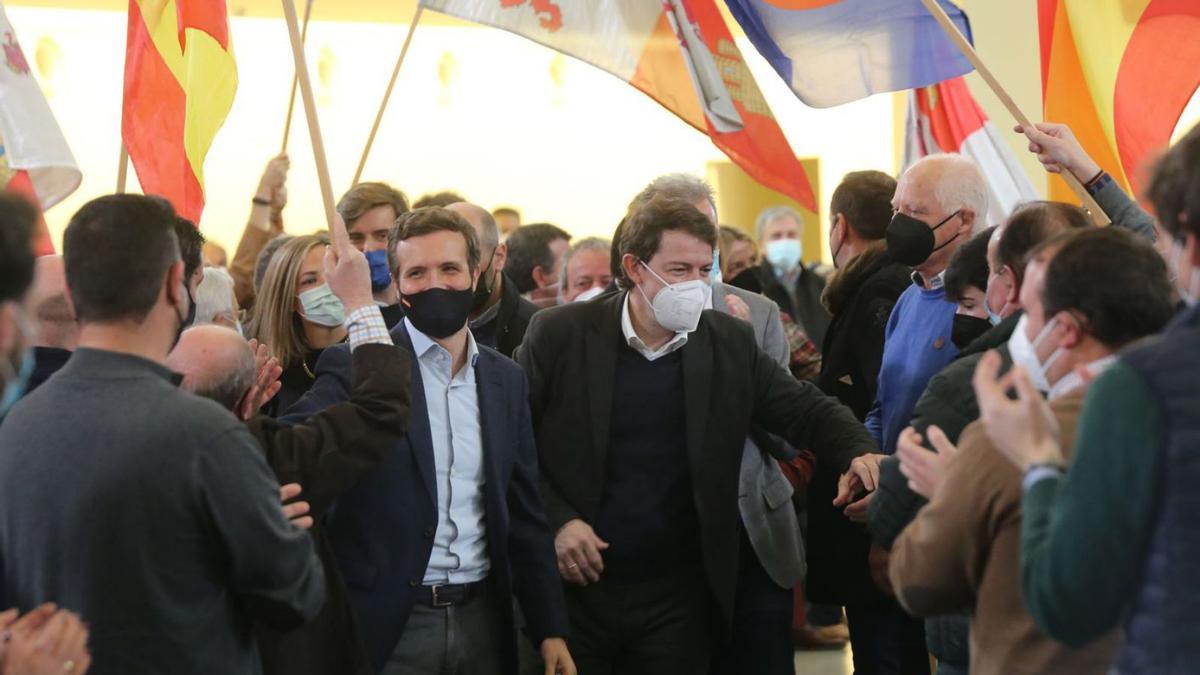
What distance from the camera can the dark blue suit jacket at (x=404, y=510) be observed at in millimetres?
3379

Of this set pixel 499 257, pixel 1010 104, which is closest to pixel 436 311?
pixel 499 257

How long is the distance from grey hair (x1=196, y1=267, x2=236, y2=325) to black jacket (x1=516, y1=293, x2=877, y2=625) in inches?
36.0

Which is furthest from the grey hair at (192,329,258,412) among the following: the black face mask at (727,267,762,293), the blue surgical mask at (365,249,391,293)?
the black face mask at (727,267,762,293)

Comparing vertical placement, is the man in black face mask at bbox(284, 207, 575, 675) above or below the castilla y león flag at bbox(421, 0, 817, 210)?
below

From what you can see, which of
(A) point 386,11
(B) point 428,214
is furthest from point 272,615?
(A) point 386,11

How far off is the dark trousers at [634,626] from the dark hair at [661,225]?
876mm

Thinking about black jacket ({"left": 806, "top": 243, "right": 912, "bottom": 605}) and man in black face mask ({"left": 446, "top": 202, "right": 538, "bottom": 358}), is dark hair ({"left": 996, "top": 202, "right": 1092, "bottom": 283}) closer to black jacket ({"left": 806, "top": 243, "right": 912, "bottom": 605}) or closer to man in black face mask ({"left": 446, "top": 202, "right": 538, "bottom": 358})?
black jacket ({"left": 806, "top": 243, "right": 912, "bottom": 605})

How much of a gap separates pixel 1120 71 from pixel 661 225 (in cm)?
155

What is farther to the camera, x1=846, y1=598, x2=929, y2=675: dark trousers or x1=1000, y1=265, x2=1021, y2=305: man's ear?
x1=846, y1=598, x2=929, y2=675: dark trousers

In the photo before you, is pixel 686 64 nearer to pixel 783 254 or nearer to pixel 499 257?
pixel 499 257

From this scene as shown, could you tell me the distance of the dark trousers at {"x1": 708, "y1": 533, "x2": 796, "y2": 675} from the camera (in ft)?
13.8

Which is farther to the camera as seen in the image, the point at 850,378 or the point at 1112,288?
the point at 850,378

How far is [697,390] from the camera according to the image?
13.2 ft

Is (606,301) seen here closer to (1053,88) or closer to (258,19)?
(1053,88)
